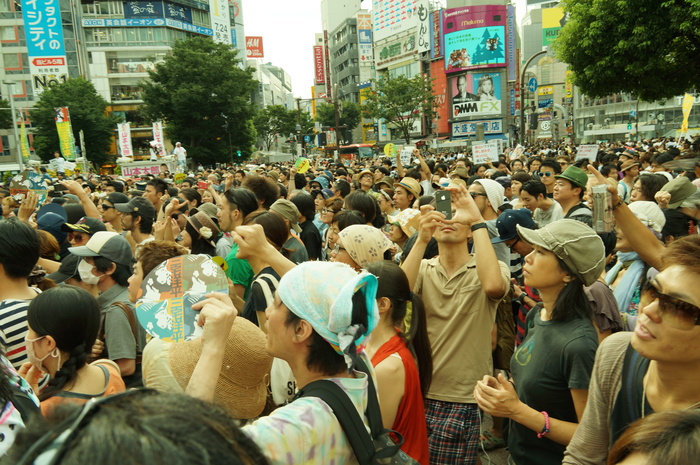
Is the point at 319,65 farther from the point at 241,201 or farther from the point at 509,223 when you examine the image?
the point at 509,223

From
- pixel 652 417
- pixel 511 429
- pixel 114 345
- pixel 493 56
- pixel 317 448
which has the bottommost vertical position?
pixel 511 429

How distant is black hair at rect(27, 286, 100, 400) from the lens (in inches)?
97.6

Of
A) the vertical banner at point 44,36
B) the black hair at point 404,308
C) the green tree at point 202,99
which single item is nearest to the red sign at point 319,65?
the green tree at point 202,99

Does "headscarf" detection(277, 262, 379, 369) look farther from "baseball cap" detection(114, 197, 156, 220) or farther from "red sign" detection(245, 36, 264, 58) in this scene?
"red sign" detection(245, 36, 264, 58)

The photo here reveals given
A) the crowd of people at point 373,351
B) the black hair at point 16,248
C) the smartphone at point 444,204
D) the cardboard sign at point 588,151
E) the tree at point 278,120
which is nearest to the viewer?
the crowd of people at point 373,351

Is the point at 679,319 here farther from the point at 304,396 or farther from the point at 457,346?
the point at 457,346

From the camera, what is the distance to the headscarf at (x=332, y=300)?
1756 mm

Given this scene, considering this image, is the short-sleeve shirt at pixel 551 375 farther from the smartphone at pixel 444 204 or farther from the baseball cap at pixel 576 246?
the smartphone at pixel 444 204

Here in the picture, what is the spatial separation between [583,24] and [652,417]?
55.1 feet

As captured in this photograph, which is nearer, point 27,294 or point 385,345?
point 385,345

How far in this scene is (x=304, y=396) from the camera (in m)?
1.69

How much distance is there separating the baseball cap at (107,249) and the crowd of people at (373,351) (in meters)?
0.02

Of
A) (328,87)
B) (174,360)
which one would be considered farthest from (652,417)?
(328,87)

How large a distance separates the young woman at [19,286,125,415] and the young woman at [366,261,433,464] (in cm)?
123
